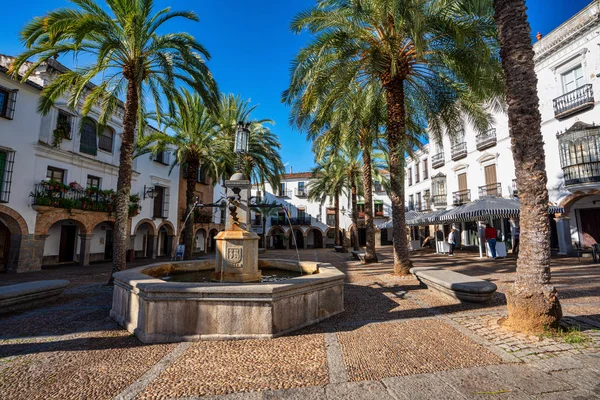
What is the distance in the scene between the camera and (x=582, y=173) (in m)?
14.3

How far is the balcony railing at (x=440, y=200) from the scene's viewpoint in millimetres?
25125

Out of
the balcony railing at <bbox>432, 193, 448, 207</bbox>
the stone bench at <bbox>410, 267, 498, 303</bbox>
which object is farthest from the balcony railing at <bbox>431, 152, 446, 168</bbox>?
the stone bench at <bbox>410, 267, 498, 303</bbox>

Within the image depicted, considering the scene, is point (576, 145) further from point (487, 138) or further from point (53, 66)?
point (53, 66)

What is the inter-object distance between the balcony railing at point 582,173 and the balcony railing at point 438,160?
10936mm

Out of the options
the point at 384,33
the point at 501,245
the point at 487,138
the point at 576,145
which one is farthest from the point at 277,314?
the point at 487,138

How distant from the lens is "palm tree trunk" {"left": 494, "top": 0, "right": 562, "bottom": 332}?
392 centimetres

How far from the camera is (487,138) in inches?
804

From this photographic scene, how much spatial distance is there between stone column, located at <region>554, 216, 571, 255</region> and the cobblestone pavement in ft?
43.6

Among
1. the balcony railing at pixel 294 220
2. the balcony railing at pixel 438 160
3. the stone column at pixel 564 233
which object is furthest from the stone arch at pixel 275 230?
the stone column at pixel 564 233

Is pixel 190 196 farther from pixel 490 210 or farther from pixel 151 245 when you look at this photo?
pixel 490 210

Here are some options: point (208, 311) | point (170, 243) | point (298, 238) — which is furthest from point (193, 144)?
point (298, 238)

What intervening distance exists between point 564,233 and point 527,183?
50.9 ft

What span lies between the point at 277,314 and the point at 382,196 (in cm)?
3696

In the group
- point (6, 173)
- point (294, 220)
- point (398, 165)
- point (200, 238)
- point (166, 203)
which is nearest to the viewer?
point (398, 165)
